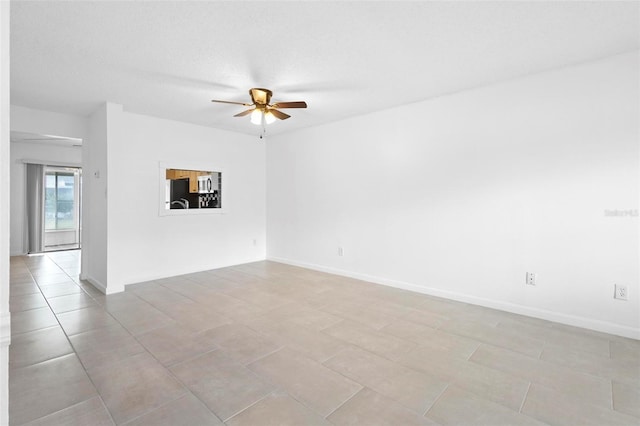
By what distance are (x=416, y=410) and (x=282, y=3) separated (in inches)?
106

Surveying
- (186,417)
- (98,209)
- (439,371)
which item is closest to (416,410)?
(439,371)

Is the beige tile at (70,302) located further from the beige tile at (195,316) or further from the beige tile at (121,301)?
the beige tile at (195,316)

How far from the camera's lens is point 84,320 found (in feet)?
11.0

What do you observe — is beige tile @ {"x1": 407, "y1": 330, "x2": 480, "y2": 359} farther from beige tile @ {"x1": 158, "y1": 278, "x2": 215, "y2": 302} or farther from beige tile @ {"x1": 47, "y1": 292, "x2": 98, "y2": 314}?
beige tile @ {"x1": 47, "y1": 292, "x2": 98, "y2": 314}

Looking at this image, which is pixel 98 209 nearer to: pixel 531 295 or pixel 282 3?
pixel 282 3

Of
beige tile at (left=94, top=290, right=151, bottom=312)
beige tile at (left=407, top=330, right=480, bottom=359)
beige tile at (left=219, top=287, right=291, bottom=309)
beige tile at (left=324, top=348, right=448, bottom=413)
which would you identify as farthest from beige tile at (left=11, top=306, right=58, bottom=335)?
beige tile at (left=407, top=330, right=480, bottom=359)

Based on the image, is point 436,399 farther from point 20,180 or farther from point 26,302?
point 20,180

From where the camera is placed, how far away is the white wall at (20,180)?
23.1 ft

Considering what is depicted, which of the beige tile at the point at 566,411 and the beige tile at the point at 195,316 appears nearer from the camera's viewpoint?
the beige tile at the point at 566,411

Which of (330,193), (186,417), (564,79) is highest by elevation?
(564,79)

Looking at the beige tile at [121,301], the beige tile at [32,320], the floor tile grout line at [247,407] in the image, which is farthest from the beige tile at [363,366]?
the beige tile at [32,320]

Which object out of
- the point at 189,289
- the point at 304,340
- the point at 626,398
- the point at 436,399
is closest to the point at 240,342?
the point at 304,340

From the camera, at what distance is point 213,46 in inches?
105

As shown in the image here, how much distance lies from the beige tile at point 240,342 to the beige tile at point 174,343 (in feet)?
0.25
